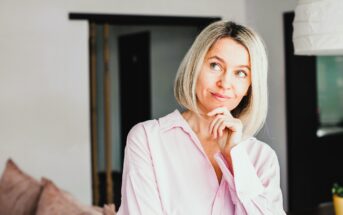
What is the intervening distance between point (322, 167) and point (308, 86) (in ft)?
2.59

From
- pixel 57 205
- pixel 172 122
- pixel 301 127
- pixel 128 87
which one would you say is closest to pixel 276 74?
pixel 301 127

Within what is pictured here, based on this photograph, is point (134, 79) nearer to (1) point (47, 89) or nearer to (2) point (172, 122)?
(1) point (47, 89)

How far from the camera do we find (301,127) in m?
4.27

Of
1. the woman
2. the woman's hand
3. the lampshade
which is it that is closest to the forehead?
the woman

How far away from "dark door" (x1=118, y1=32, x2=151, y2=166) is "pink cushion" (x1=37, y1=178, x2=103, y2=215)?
4.22m

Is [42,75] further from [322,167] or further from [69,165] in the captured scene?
[322,167]

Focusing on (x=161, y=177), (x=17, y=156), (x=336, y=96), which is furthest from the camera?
(x=336, y=96)

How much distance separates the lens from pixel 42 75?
13.4 ft

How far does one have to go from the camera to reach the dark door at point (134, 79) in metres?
6.45

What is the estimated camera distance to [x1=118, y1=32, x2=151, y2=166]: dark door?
6.45 meters

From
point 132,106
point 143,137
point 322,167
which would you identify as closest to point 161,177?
point 143,137

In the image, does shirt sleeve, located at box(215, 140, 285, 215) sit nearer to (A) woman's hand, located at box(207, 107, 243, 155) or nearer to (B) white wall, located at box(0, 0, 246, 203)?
(A) woman's hand, located at box(207, 107, 243, 155)

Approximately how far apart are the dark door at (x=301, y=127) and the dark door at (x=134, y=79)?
2565mm

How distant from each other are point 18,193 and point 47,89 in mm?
1664
